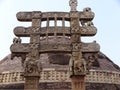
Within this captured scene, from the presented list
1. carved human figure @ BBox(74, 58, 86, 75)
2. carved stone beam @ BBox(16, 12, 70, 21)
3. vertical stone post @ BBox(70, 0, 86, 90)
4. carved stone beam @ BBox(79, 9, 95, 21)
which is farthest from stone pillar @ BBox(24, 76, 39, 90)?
carved stone beam @ BBox(79, 9, 95, 21)

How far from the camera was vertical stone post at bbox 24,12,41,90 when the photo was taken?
334 inches

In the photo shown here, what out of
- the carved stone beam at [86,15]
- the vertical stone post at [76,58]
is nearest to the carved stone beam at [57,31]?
the vertical stone post at [76,58]

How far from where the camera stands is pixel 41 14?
9.70 m

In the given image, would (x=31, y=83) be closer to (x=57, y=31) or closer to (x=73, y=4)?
(x=57, y=31)

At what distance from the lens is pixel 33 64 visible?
8.63 metres

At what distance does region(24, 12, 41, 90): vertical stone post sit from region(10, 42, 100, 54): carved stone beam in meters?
0.17

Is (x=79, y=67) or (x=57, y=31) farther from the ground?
(x=57, y=31)

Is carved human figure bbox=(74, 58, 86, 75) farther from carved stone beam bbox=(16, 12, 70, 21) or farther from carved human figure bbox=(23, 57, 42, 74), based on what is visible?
carved stone beam bbox=(16, 12, 70, 21)

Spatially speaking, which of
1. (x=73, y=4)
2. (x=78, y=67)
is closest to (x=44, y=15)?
(x=73, y=4)

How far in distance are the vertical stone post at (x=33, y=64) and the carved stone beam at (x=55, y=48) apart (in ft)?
0.57

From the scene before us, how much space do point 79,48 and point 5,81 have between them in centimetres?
756

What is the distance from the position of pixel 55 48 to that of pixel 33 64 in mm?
917

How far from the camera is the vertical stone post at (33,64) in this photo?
27.8 ft

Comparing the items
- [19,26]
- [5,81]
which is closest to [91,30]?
[19,26]
